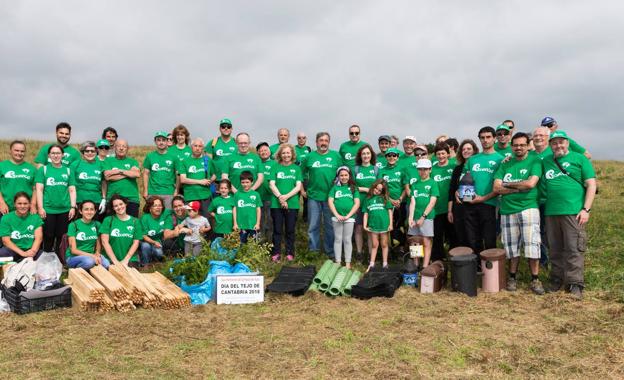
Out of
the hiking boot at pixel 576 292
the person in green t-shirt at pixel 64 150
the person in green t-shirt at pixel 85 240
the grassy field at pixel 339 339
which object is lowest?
the grassy field at pixel 339 339

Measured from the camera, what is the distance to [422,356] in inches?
221

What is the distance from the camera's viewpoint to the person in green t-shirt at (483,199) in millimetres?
8672

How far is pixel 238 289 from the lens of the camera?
7844 mm

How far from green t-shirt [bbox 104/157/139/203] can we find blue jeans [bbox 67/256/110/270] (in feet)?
5.68

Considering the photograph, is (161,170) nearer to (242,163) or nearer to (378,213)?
(242,163)

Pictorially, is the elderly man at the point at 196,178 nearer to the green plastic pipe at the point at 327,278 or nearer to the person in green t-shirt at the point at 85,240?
the person in green t-shirt at the point at 85,240

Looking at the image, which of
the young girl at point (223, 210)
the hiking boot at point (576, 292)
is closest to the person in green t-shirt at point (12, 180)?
the young girl at point (223, 210)

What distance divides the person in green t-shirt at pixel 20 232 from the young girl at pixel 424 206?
6.32m

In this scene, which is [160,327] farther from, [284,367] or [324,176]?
[324,176]

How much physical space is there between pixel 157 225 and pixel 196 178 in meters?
1.18

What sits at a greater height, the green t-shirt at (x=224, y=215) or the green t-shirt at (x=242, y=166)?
the green t-shirt at (x=242, y=166)

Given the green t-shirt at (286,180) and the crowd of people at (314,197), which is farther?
the green t-shirt at (286,180)

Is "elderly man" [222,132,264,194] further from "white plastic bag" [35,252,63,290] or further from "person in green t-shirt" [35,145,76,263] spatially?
"white plastic bag" [35,252,63,290]

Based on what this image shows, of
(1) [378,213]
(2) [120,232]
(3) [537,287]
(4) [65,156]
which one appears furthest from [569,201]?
(4) [65,156]
